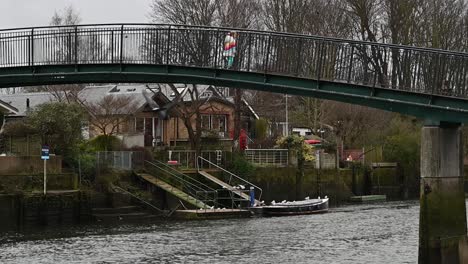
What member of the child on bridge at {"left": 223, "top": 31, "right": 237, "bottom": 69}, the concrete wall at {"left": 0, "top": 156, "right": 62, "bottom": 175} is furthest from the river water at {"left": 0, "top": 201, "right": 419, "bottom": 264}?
the child on bridge at {"left": 223, "top": 31, "right": 237, "bottom": 69}

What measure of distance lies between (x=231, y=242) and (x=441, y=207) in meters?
13.9

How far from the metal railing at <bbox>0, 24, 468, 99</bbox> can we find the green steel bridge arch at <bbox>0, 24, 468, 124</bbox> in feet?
0.12

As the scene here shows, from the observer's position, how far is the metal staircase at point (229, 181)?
209ft

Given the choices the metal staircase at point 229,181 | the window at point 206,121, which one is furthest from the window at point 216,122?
the metal staircase at point 229,181

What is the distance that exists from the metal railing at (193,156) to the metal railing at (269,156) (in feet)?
15.4

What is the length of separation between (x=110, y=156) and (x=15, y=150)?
7338 millimetres

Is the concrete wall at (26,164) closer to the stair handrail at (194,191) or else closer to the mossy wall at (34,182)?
the mossy wall at (34,182)

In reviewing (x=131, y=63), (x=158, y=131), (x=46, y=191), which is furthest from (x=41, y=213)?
(x=158, y=131)

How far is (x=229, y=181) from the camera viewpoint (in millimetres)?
68688

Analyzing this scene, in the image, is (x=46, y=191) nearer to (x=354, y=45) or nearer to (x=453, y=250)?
(x=354, y=45)

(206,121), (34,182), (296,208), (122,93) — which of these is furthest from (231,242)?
(206,121)

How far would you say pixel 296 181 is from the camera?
75312mm

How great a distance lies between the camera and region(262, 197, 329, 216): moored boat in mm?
60438

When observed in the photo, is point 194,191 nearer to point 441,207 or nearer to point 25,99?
point 25,99
